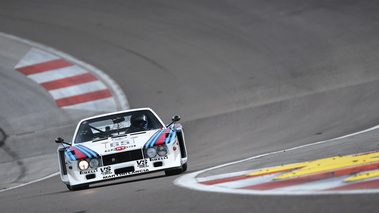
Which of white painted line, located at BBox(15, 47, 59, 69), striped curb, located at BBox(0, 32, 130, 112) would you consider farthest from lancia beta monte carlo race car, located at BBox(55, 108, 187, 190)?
white painted line, located at BBox(15, 47, 59, 69)

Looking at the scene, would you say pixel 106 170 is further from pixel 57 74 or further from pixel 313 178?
pixel 57 74

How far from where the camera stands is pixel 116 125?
9898mm

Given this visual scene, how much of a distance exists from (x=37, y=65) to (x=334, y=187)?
1534cm

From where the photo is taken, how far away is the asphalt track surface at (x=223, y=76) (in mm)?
7281

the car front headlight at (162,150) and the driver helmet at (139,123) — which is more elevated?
the driver helmet at (139,123)

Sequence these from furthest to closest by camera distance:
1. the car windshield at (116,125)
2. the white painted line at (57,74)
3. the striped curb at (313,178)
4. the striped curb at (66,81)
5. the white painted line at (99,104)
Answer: the white painted line at (57,74) → the striped curb at (66,81) → the white painted line at (99,104) → the car windshield at (116,125) → the striped curb at (313,178)

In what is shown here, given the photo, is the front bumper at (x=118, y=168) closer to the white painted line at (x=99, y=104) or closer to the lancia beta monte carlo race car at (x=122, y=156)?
the lancia beta monte carlo race car at (x=122, y=156)

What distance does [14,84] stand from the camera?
Result: 60.7 ft

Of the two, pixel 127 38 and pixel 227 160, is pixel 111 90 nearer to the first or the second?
pixel 127 38

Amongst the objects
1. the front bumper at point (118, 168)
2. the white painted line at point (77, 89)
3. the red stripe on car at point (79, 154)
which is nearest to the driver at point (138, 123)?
the red stripe on car at point (79, 154)

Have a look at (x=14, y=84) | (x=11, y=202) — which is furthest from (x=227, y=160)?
(x=14, y=84)

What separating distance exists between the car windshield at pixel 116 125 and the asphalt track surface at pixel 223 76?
0.71 metres

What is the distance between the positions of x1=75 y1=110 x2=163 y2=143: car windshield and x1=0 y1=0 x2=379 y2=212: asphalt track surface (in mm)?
708

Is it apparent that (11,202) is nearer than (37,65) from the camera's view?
Yes
